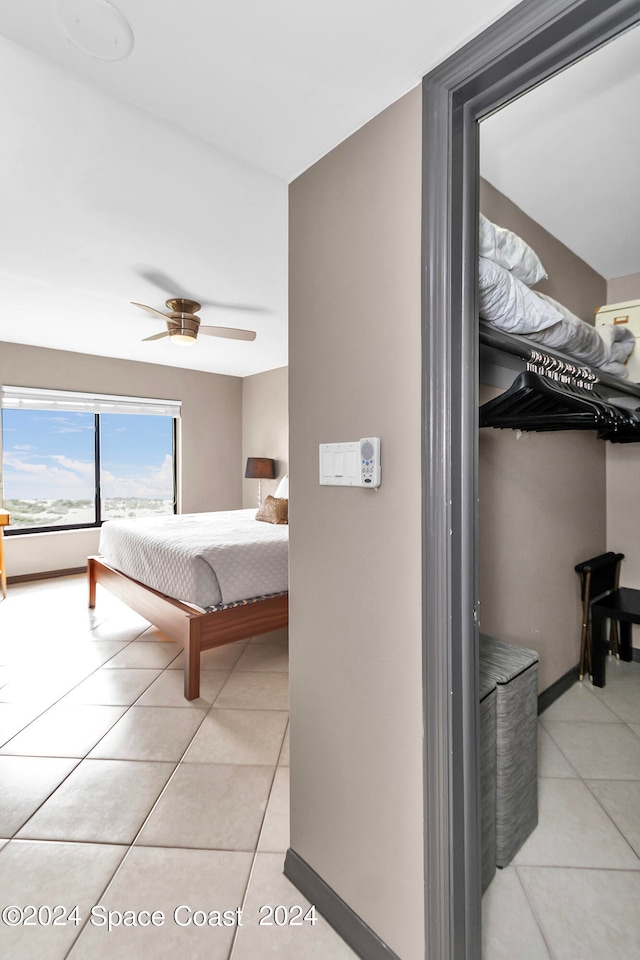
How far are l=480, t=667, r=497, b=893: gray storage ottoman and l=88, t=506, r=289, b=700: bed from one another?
163 cm

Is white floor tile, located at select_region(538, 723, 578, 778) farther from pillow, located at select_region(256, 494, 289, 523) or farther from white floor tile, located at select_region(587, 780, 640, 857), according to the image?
pillow, located at select_region(256, 494, 289, 523)

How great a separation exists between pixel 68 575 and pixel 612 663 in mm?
5032

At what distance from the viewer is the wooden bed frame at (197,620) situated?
8.40ft

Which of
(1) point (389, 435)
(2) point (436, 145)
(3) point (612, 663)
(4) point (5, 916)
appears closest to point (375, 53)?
(2) point (436, 145)

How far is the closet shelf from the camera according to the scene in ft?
4.45

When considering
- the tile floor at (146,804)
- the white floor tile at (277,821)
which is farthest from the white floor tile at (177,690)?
the white floor tile at (277,821)

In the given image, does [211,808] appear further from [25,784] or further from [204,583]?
[204,583]

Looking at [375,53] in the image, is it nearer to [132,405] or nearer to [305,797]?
[305,797]

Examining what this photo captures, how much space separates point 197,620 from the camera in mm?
2619

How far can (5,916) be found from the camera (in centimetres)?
138

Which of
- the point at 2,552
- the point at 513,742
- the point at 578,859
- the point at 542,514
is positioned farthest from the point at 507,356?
the point at 2,552

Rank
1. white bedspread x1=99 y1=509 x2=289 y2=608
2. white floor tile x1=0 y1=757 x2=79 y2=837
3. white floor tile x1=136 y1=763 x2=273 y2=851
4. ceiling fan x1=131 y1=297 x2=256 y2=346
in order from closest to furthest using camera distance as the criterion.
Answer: white floor tile x1=136 y1=763 x2=273 y2=851
white floor tile x1=0 y1=757 x2=79 y2=837
white bedspread x1=99 y1=509 x2=289 y2=608
ceiling fan x1=131 y1=297 x2=256 y2=346

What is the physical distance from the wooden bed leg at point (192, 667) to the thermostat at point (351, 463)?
1.66m

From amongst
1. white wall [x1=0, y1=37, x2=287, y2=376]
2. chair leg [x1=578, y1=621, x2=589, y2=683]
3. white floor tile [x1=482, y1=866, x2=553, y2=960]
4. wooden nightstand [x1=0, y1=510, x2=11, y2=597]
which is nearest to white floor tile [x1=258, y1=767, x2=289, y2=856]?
white floor tile [x1=482, y1=866, x2=553, y2=960]
